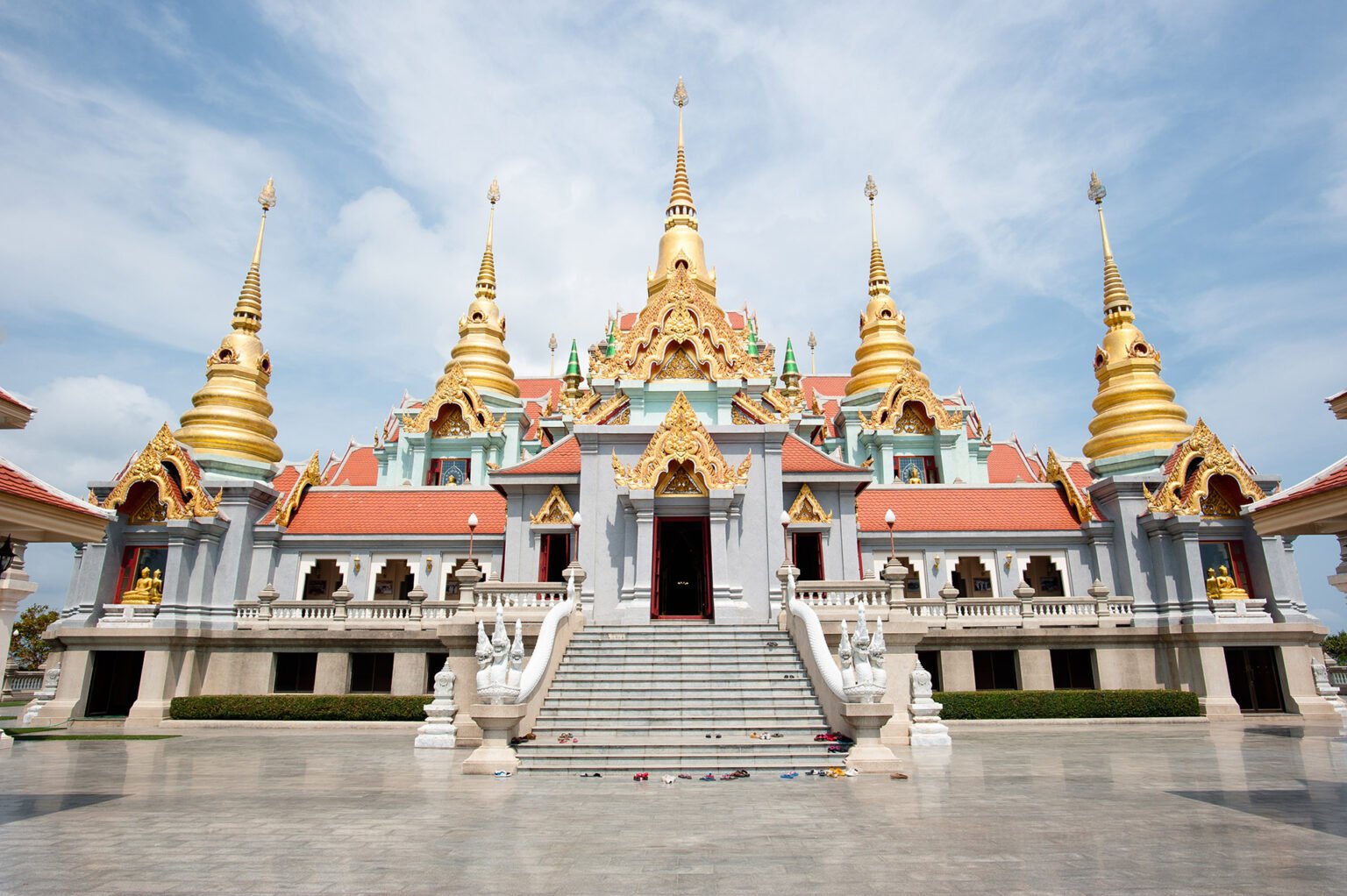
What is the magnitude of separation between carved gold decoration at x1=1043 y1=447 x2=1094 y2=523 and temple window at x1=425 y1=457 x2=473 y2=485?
866 inches

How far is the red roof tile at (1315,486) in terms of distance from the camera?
327 inches

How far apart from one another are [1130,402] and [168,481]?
29181 millimetres

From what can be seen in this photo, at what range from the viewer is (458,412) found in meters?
36.2

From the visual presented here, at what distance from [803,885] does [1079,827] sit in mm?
3245

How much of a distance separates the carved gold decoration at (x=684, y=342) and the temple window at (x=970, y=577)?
30.3 ft

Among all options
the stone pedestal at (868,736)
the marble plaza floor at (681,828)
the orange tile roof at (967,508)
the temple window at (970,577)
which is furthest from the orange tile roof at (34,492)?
the temple window at (970,577)

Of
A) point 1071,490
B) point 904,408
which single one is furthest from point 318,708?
point 904,408

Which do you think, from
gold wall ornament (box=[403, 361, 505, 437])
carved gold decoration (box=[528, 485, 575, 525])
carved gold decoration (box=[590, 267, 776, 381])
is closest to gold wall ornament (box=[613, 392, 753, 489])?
carved gold decoration (box=[590, 267, 776, 381])

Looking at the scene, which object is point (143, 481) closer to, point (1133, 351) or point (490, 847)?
point (490, 847)

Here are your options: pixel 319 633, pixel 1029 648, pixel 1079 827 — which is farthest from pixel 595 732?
pixel 1029 648

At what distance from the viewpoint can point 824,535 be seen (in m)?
23.1

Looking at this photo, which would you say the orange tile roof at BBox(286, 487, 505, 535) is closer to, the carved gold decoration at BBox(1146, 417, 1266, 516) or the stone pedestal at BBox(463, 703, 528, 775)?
the stone pedestal at BBox(463, 703, 528, 775)

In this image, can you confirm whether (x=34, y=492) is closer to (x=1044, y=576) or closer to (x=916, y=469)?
(x=1044, y=576)

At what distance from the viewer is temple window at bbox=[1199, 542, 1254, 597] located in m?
23.4
